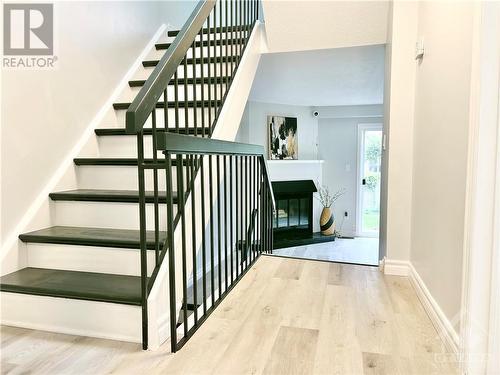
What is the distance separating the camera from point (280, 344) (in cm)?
155

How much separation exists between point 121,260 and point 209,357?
0.73m

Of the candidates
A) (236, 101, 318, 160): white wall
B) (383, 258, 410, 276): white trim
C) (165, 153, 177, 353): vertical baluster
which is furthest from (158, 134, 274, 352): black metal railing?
(236, 101, 318, 160): white wall

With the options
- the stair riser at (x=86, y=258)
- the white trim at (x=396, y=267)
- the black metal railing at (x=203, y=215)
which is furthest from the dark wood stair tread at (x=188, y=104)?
the white trim at (x=396, y=267)

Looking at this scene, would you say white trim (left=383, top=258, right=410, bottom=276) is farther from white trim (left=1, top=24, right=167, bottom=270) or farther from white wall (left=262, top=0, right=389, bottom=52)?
white trim (left=1, top=24, right=167, bottom=270)

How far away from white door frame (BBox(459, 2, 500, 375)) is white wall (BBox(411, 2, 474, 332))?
0.39 ft

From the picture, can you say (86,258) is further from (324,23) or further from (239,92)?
(324,23)

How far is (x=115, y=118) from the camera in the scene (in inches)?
114

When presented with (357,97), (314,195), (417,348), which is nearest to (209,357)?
(417,348)

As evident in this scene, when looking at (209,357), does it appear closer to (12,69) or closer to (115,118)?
(12,69)

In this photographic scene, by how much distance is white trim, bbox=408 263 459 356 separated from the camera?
1479mm

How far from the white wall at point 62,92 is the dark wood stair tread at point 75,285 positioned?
11.6 inches

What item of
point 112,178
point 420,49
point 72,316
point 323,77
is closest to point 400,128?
point 420,49

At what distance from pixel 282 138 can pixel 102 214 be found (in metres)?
4.94

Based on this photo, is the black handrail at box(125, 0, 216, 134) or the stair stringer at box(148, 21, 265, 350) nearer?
the black handrail at box(125, 0, 216, 134)
